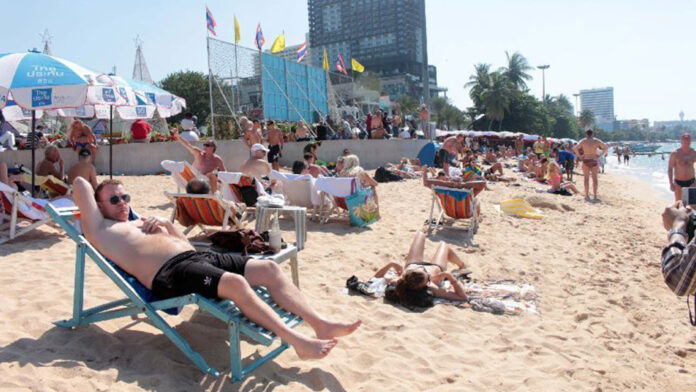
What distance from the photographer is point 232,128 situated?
14078 millimetres

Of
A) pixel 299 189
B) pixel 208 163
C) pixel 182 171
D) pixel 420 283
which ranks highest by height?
pixel 208 163

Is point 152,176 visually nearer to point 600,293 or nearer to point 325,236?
point 325,236

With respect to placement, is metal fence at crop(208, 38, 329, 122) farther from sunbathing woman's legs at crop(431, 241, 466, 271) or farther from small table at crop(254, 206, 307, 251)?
sunbathing woman's legs at crop(431, 241, 466, 271)

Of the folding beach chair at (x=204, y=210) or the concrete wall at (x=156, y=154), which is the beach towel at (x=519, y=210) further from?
the concrete wall at (x=156, y=154)

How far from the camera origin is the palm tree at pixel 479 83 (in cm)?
4844

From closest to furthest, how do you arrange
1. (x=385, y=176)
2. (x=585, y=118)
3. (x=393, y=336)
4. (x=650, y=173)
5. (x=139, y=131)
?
(x=393, y=336) < (x=385, y=176) < (x=139, y=131) < (x=650, y=173) < (x=585, y=118)

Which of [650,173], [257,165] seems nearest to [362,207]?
[257,165]

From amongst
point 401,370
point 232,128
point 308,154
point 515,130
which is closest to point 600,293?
point 401,370

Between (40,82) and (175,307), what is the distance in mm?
4315

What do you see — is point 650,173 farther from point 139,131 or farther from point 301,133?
point 139,131

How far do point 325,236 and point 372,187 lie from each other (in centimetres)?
133

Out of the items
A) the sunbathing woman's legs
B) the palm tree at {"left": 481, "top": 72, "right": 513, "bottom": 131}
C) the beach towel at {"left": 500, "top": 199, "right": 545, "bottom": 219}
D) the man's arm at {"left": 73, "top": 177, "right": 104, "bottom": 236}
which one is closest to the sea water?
the palm tree at {"left": 481, "top": 72, "right": 513, "bottom": 131}

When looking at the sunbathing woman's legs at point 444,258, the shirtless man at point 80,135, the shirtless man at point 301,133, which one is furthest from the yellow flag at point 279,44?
the sunbathing woman's legs at point 444,258

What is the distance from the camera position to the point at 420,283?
4.02m
